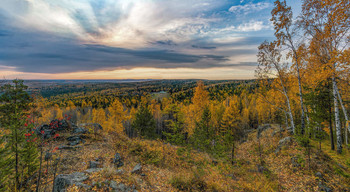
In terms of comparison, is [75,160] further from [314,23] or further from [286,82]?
[286,82]

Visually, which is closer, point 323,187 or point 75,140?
point 323,187

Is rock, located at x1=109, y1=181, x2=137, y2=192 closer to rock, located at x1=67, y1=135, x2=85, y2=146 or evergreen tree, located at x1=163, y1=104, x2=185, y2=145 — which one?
evergreen tree, located at x1=163, y1=104, x2=185, y2=145

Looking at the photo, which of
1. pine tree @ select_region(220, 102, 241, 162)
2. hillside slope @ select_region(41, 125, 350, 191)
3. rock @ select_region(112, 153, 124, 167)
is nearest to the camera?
hillside slope @ select_region(41, 125, 350, 191)

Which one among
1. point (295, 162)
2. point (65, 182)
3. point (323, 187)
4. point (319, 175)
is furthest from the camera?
point (295, 162)

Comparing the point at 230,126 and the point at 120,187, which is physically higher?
the point at 120,187

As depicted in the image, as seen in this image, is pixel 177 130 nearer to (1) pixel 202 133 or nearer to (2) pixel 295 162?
(1) pixel 202 133

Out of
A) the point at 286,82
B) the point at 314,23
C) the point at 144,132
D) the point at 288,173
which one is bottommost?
the point at 144,132

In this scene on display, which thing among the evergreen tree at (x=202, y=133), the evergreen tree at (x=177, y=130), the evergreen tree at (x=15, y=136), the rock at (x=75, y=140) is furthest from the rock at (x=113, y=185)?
the evergreen tree at (x=202, y=133)

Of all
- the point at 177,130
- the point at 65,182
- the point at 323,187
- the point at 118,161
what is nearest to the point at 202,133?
the point at 177,130

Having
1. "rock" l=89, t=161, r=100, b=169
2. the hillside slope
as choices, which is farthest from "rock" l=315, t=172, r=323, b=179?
"rock" l=89, t=161, r=100, b=169

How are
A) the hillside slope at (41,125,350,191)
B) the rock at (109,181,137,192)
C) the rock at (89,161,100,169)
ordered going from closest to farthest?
1. the rock at (109,181,137,192)
2. the hillside slope at (41,125,350,191)
3. the rock at (89,161,100,169)

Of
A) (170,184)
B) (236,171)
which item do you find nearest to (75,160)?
(170,184)

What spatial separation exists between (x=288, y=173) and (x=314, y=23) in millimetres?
11572

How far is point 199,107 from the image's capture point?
23.9 metres
